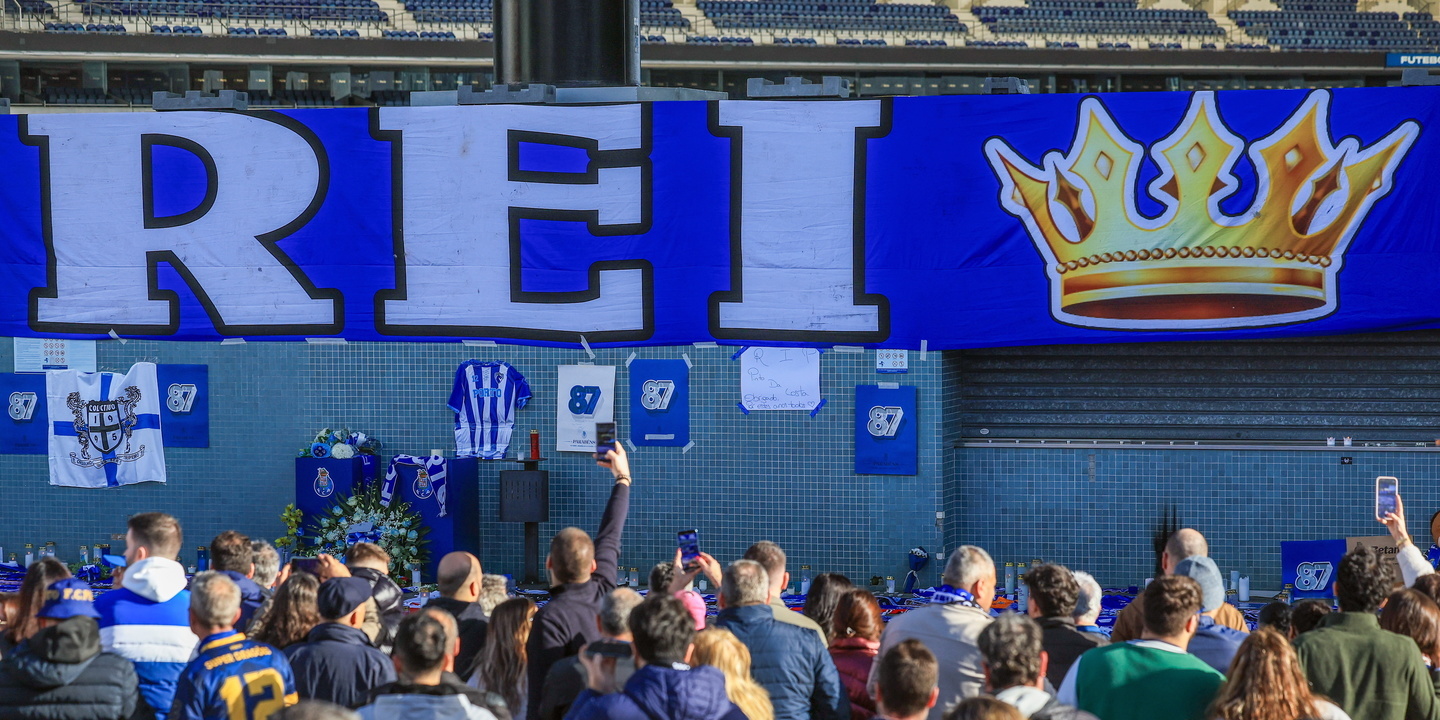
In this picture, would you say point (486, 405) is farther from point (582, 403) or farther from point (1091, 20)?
point (1091, 20)

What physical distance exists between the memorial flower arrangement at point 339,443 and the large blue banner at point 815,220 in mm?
3644

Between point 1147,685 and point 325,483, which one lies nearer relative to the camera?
point 1147,685

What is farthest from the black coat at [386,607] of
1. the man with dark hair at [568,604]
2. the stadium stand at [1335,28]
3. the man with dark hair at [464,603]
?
the stadium stand at [1335,28]

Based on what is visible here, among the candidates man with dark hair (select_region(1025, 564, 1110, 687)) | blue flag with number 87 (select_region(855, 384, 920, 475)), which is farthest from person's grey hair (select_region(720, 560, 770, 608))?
blue flag with number 87 (select_region(855, 384, 920, 475))

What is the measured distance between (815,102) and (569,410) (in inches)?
184

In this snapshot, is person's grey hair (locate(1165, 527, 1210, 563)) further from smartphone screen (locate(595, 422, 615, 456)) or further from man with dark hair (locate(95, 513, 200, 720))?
man with dark hair (locate(95, 513, 200, 720))

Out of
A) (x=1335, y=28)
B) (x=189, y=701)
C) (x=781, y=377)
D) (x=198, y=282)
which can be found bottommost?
(x=189, y=701)

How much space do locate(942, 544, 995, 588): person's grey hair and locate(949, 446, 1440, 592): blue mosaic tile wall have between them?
6308mm

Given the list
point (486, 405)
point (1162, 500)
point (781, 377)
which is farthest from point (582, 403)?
point (1162, 500)

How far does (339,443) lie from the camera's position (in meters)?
12.8

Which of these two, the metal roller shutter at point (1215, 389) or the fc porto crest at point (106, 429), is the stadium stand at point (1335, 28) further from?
the fc porto crest at point (106, 429)

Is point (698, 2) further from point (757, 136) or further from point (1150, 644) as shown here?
point (1150, 644)

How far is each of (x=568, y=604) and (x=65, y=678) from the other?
179 centimetres

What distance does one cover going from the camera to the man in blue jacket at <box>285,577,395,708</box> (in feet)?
16.6
